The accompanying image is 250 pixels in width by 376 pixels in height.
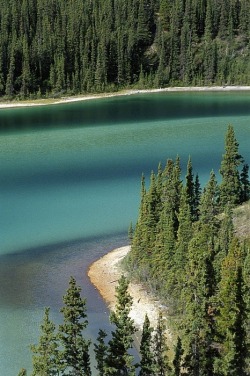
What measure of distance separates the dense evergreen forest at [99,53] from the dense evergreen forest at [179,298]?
418 ft

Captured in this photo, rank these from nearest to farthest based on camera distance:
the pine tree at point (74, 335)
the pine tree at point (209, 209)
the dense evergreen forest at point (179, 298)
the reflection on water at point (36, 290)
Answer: the pine tree at point (74, 335), the dense evergreen forest at point (179, 298), the reflection on water at point (36, 290), the pine tree at point (209, 209)

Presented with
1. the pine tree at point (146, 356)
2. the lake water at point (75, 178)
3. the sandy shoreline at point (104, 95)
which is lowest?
the lake water at point (75, 178)

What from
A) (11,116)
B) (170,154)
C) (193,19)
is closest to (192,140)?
→ (170,154)

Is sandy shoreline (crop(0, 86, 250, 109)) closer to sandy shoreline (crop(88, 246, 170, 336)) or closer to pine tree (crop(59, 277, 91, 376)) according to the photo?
sandy shoreline (crop(88, 246, 170, 336))

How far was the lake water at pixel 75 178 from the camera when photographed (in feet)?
142

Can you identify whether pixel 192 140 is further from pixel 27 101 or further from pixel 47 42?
pixel 47 42

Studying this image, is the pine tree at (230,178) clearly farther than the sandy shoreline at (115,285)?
Yes

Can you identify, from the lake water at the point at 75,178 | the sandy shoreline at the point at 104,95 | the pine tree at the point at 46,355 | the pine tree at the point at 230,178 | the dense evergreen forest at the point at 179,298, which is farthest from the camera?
the sandy shoreline at the point at 104,95

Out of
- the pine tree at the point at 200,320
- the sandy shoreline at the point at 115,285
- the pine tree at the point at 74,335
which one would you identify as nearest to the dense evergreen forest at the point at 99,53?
the sandy shoreline at the point at 115,285

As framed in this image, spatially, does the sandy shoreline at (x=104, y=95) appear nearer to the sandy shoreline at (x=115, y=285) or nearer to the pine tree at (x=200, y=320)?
the sandy shoreline at (x=115, y=285)

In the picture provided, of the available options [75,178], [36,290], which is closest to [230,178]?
[36,290]

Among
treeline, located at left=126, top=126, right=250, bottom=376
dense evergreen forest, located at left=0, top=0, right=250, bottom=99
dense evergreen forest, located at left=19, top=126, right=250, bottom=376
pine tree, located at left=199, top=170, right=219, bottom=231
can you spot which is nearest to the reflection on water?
dense evergreen forest, located at left=19, top=126, right=250, bottom=376

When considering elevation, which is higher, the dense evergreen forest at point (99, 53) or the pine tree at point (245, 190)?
the dense evergreen forest at point (99, 53)

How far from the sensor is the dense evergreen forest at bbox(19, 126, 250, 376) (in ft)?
86.3
